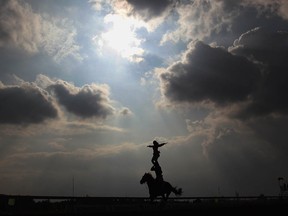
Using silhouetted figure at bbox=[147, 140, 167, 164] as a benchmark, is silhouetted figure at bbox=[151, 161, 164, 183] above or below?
below
